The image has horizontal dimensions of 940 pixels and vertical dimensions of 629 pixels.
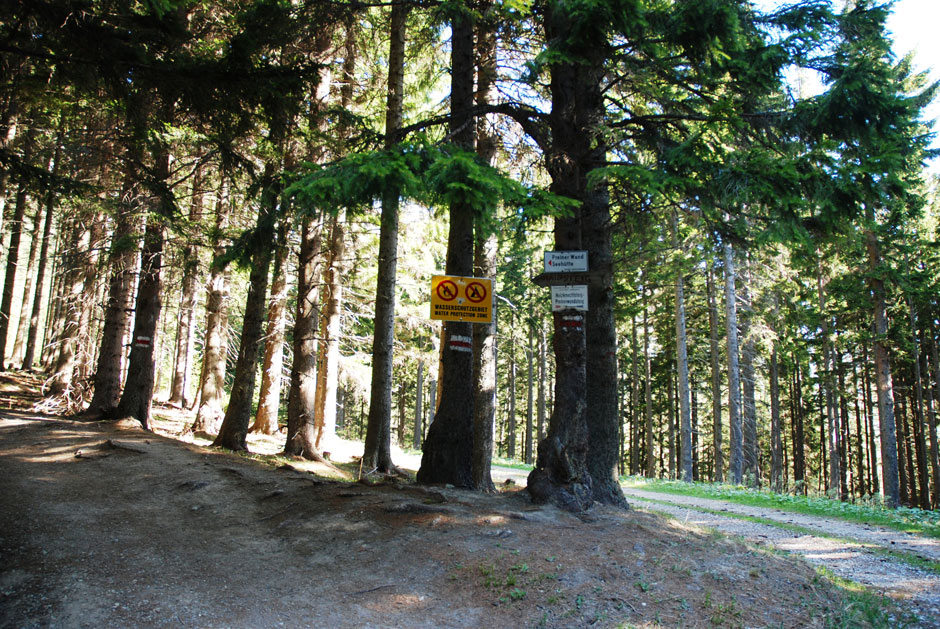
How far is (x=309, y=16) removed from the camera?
9438mm

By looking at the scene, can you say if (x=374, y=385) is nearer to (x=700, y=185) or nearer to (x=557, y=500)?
(x=557, y=500)

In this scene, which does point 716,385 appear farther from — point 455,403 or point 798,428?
point 455,403

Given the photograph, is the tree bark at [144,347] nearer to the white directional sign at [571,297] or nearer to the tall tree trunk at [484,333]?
the tall tree trunk at [484,333]

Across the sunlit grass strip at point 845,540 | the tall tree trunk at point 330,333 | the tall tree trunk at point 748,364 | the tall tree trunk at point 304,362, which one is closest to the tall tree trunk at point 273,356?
the tall tree trunk at point 330,333

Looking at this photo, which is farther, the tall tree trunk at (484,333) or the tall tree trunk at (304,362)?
the tall tree trunk at (304,362)

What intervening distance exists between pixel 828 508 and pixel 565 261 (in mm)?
9803

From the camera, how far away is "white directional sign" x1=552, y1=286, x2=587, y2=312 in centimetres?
701

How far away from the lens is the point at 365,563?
5285 mm

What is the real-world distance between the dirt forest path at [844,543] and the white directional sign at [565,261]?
13.0 ft

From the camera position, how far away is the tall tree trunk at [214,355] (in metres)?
14.6

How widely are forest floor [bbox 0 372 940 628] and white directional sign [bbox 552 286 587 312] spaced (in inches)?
99.1

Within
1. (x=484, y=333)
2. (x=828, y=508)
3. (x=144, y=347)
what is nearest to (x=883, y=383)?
(x=828, y=508)

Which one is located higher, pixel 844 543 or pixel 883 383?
pixel 883 383

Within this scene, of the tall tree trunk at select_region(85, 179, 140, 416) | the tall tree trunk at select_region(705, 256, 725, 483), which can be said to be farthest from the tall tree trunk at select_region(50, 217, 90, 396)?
the tall tree trunk at select_region(705, 256, 725, 483)
